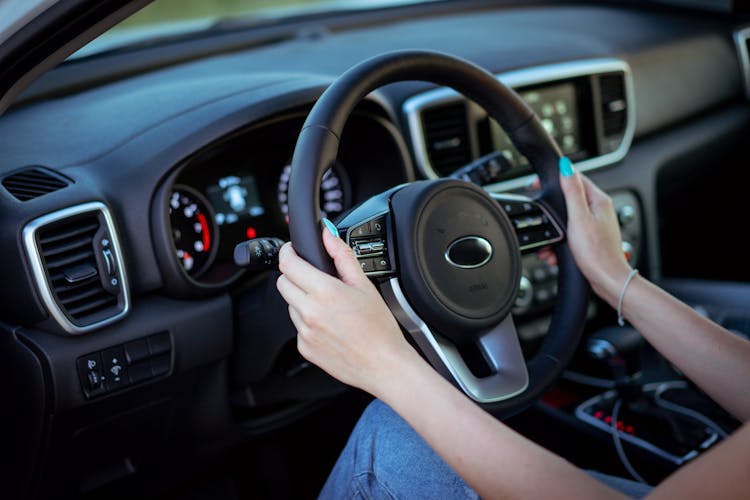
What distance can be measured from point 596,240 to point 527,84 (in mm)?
761

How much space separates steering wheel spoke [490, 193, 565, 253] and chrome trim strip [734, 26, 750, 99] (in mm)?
1772

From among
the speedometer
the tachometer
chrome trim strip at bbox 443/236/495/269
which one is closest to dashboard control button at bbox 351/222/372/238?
chrome trim strip at bbox 443/236/495/269

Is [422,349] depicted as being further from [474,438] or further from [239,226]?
[239,226]

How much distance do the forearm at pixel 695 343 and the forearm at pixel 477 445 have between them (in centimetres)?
41

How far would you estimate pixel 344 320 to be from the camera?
3.28 feet

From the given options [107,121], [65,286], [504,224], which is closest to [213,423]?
[65,286]

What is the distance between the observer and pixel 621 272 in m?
1.38

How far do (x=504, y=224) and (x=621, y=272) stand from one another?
0.22 meters

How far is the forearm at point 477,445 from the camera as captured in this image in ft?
3.01

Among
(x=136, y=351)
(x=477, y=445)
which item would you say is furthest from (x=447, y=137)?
(x=477, y=445)

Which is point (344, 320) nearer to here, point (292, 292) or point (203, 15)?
point (292, 292)

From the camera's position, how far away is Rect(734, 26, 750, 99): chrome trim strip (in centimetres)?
280

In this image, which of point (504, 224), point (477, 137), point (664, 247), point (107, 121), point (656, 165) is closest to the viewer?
point (504, 224)

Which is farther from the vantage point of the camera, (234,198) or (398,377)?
(234,198)
